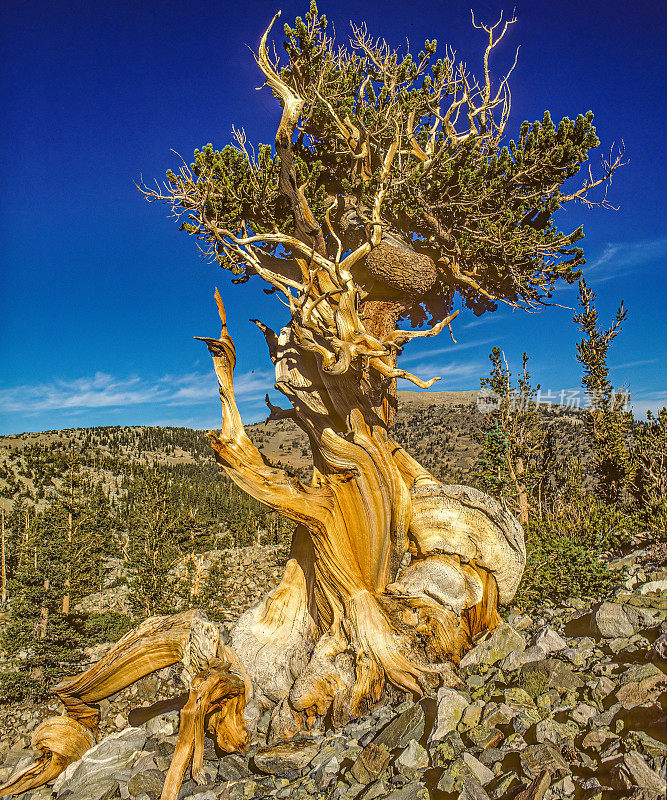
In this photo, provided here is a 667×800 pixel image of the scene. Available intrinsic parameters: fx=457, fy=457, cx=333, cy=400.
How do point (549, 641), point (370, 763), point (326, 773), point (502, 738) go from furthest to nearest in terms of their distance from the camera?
point (549, 641), point (326, 773), point (370, 763), point (502, 738)

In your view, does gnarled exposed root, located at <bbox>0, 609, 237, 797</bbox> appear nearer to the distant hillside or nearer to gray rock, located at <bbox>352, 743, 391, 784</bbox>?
gray rock, located at <bbox>352, 743, 391, 784</bbox>

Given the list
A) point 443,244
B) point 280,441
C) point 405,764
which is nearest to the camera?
point 405,764

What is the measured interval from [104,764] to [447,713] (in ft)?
14.2

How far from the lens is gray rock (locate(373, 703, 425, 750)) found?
14.6 feet

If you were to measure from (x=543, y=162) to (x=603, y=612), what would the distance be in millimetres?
6191

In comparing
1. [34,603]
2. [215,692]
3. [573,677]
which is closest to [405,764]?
[573,677]

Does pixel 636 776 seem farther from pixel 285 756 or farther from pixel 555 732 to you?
pixel 285 756

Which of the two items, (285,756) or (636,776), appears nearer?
(636,776)

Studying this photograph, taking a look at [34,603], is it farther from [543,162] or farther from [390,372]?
[543,162]

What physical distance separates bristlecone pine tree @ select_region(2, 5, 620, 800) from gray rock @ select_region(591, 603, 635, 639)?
1.52m

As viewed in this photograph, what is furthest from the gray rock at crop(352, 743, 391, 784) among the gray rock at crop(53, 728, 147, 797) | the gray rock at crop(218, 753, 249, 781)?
the gray rock at crop(53, 728, 147, 797)

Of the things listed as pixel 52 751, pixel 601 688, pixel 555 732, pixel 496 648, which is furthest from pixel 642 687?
pixel 52 751

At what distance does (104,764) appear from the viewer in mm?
5621

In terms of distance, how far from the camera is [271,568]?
76.6 ft
